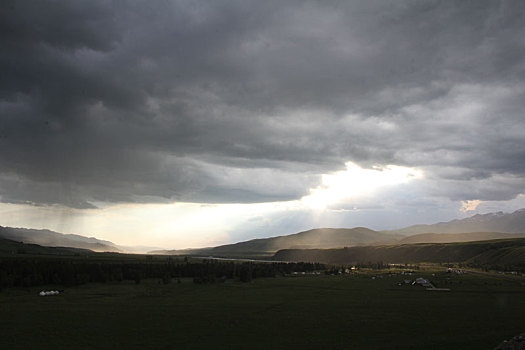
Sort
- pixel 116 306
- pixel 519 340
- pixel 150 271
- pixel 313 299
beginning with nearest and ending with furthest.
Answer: pixel 519 340 → pixel 116 306 → pixel 313 299 → pixel 150 271

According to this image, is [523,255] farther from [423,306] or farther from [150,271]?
[150,271]

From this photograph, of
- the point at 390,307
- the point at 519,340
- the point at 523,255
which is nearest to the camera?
the point at 519,340

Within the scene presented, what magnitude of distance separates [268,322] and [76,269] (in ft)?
356

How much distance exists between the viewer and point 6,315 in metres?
60.8

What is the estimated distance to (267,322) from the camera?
54594mm

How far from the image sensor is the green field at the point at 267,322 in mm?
42688

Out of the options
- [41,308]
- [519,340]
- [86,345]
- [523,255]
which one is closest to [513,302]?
[519,340]

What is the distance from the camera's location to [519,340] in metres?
33.0

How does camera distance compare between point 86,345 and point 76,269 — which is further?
point 76,269

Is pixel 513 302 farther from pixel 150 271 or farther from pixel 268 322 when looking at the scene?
pixel 150 271

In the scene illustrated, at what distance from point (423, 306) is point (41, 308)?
67877mm

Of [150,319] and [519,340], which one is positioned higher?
[519,340]

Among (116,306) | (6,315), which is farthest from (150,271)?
(6,315)

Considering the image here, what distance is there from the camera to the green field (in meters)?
42.7
